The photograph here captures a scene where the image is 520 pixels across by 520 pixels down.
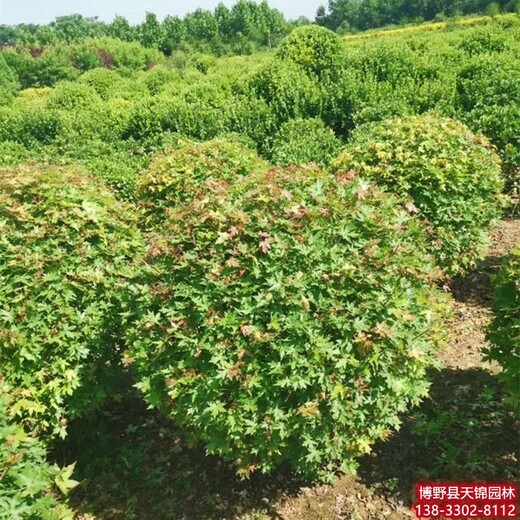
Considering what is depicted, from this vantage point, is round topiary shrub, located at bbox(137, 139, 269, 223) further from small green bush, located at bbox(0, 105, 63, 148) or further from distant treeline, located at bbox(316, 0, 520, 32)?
distant treeline, located at bbox(316, 0, 520, 32)

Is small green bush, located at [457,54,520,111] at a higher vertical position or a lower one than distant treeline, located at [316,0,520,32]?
lower

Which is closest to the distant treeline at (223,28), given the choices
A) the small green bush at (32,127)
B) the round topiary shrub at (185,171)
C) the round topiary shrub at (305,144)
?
the small green bush at (32,127)

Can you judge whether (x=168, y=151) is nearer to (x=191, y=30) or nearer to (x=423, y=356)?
(x=423, y=356)

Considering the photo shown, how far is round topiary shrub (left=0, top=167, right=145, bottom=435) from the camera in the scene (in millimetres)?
3598

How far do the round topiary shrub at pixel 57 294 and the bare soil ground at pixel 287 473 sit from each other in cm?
69

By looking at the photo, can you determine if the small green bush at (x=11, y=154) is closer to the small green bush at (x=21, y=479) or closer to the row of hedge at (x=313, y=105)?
the row of hedge at (x=313, y=105)

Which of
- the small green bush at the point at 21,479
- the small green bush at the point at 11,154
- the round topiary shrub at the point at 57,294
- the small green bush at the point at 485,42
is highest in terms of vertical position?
the small green bush at the point at 485,42

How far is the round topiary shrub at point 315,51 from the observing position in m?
11.7

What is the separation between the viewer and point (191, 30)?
59844 millimetres

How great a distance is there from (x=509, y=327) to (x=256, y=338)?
1.86 metres

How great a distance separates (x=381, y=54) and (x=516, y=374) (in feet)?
32.0

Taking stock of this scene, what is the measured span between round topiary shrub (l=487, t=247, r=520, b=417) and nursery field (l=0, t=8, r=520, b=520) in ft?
0.06

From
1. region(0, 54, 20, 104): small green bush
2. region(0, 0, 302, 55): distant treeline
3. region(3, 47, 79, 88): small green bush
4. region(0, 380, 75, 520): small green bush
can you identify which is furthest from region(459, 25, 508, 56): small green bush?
region(0, 0, 302, 55): distant treeline

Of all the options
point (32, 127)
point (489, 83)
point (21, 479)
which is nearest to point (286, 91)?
point (489, 83)
